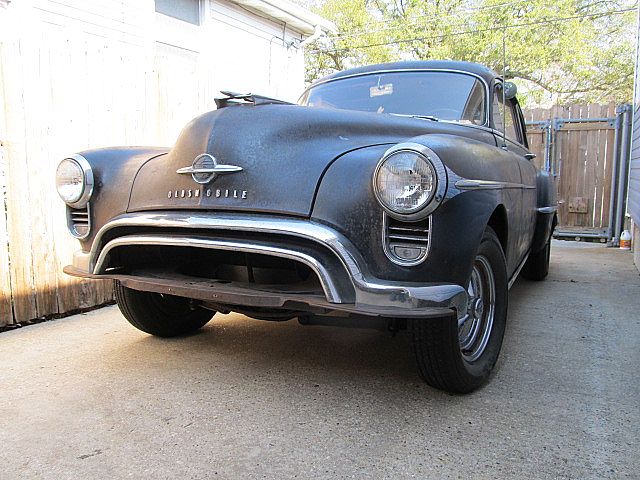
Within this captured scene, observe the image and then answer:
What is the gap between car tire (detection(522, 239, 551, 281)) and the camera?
5.10m

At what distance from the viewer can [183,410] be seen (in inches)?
92.3

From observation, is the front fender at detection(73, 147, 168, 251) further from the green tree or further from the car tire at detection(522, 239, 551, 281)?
the green tree

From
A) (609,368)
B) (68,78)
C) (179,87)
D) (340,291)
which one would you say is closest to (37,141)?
(68,78)

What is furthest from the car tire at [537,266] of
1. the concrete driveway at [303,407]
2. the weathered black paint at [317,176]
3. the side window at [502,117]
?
the weathered black paint at [317,176]

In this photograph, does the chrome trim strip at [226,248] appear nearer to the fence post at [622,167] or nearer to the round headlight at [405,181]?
the round headlight at [405,181]

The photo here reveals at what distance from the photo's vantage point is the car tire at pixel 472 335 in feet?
7.25

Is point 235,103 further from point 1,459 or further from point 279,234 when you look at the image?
point 1,459

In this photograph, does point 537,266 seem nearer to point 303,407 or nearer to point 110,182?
point 303,407

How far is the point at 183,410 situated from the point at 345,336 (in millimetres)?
1301

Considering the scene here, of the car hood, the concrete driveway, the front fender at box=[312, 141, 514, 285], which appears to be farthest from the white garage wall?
the front fender at box=[312, 141, 514, 285]

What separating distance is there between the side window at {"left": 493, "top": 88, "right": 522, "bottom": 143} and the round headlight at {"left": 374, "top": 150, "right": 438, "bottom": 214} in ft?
5.76

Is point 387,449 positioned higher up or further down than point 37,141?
further down

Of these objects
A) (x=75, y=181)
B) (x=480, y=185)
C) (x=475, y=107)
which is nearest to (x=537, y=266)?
(x=475, y=107)

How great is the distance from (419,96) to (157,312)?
215 centimetres
